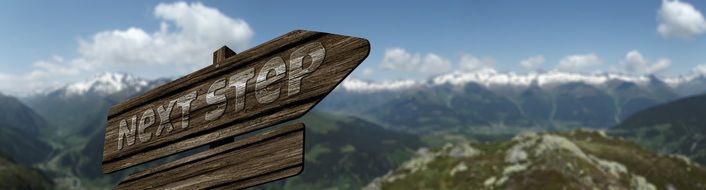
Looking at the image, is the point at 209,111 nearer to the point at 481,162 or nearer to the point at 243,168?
the point at 243,168

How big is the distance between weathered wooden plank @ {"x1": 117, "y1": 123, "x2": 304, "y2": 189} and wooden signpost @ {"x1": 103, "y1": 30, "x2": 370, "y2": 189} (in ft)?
0.04

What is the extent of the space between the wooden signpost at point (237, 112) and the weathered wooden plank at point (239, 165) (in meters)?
0.01

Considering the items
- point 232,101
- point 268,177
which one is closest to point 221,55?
point 232,101

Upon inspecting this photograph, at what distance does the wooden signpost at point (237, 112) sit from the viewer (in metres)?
5.84

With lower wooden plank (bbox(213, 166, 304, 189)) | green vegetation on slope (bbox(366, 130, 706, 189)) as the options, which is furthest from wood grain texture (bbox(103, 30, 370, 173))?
green vegetation on slope (bbox(366, 130, 706, 189))

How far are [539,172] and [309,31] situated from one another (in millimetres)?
Answer: 102660

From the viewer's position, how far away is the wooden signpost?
5.84 m

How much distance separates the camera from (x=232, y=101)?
632 cm

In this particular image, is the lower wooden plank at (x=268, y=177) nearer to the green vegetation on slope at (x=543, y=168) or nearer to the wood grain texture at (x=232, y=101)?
the wood grain texture at (x=232, y=101)

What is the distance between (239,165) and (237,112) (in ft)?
2.07

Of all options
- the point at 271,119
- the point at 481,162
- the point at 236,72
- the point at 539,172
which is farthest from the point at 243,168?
the point at 481,162

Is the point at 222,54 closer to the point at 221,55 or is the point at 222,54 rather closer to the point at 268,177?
the point at 221,55

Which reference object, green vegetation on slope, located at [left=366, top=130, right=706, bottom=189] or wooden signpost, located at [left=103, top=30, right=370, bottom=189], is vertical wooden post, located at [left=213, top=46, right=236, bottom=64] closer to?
wooden signpost, located at [left=103, top=30, right=370, bottom=189]

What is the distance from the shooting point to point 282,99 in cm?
595
